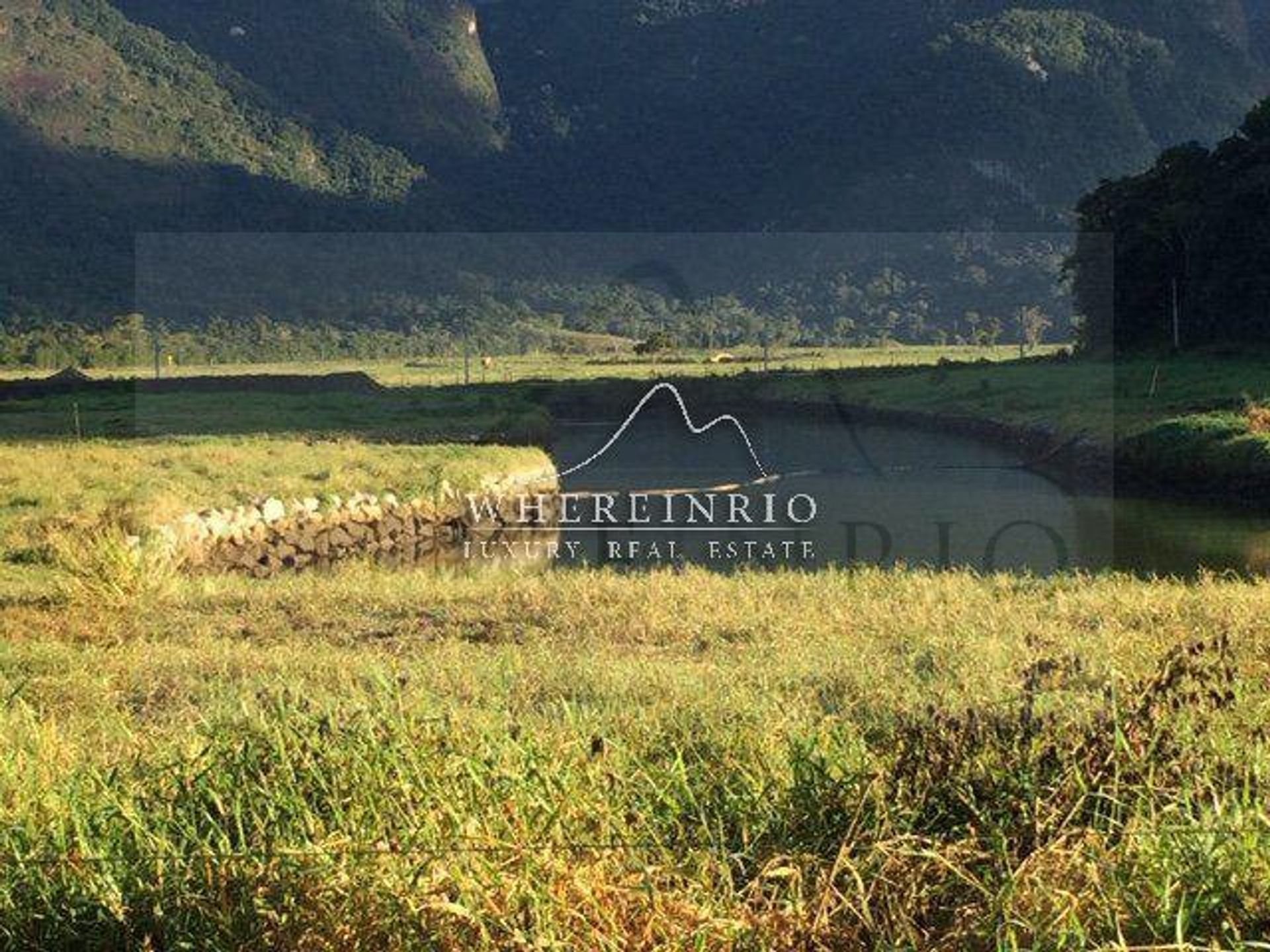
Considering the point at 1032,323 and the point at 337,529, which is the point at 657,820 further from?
the point at 1032,323

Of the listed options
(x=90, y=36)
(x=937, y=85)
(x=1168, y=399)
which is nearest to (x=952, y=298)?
(x=937, y=85)

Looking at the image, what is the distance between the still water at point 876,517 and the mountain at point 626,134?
71.5 meters

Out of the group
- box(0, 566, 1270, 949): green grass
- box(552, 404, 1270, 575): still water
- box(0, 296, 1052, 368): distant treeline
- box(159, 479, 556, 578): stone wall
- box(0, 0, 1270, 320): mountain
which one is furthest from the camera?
box(0, 0, 1270, 320): mountain

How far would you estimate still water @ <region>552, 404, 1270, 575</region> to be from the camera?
24203mm

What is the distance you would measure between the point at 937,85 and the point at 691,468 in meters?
125

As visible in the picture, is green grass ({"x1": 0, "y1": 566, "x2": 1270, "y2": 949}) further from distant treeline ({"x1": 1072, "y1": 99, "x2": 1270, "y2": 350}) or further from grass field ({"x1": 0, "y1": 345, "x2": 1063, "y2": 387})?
grass field ({"x1": 0, "y1": 345, "x2": 1063, "y2": 387})

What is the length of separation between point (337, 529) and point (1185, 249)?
36.3m

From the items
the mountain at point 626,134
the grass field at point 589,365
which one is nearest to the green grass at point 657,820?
the grass field at point 589,365

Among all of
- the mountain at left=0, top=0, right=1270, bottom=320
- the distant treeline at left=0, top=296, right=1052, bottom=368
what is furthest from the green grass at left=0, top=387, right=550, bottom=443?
the mountain at left=0, top=0, right=1270, bottom=320

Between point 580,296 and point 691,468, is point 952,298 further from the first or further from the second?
point 691,468

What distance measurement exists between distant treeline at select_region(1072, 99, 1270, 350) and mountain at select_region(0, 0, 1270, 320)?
67.4 m

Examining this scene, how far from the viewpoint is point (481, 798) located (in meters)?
5.21

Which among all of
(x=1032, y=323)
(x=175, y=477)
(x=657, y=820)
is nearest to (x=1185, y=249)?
(x=175, y=477)

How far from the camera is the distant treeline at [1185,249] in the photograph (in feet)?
165
